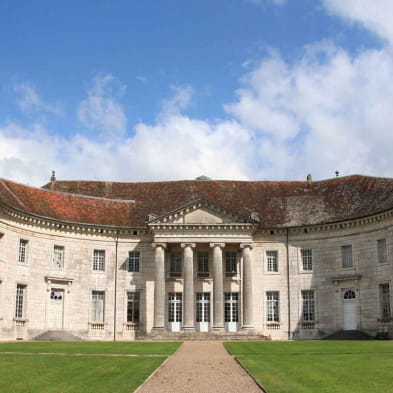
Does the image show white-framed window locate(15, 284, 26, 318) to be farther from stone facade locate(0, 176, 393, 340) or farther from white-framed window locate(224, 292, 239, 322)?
white-framed window locate(224, 292, 239, 322)

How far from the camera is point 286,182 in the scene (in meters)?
46.9

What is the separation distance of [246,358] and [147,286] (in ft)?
68.1

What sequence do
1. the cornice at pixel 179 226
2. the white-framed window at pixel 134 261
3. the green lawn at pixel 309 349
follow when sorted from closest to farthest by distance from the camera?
the green lawn at pixel 309 349
the cornice at pixel 179 226
the white-framed window at pixel 134 261

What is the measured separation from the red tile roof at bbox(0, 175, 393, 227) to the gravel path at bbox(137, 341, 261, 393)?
20355mm

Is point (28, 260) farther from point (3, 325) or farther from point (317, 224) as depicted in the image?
point (317, 224)

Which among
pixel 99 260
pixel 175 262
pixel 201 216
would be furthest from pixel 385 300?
pixel 99 260

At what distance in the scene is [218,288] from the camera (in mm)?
39781

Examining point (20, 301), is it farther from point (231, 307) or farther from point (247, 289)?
point (247, 289)

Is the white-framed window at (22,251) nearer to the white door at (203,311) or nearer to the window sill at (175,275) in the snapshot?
the window sill at (175,275)

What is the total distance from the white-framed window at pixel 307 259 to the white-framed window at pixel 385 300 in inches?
207

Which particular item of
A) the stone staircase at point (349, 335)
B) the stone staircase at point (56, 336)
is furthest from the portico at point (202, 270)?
the stone staircase at point (56, 336)

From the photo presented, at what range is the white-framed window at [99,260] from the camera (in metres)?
41.4

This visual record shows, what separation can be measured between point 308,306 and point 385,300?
18.0 ft

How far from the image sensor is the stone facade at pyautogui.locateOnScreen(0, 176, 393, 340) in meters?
38.2
